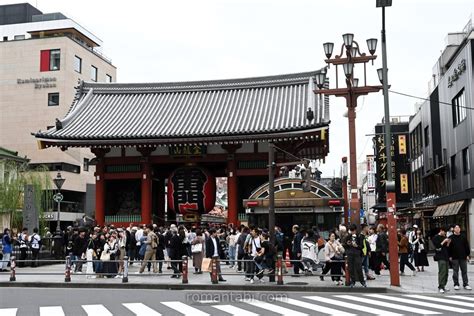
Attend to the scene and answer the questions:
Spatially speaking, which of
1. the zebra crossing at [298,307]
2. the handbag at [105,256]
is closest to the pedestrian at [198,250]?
the handbag at [105,256]

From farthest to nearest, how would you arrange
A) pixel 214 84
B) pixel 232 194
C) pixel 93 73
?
pixel 93 73 < pixel 214 84 < pixel 232 194

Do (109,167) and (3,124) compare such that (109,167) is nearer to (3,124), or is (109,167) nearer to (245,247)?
(245,247)

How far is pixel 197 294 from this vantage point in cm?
1567

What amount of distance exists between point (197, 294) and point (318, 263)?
5.32 meters

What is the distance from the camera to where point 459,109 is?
33.4 m

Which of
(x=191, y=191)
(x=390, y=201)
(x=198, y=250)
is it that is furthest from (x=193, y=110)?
(x=390, y=201)

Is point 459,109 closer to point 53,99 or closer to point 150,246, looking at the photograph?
point 150,246

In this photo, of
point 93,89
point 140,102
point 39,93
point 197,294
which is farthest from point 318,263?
point 39,93

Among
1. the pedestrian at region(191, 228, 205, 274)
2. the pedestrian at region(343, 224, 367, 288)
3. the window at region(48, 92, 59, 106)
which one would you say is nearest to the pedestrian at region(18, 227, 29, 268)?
the pedestrian at region(191, 228, 205, 274)

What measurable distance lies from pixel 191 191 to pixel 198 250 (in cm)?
978

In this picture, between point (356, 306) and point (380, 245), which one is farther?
point (380, 245)

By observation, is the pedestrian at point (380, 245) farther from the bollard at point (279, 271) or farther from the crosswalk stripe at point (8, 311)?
the crosswalk stripe at point (8, 311)

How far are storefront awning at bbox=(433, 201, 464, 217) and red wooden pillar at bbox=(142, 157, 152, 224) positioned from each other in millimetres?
17221

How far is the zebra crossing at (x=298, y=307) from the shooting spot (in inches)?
464
